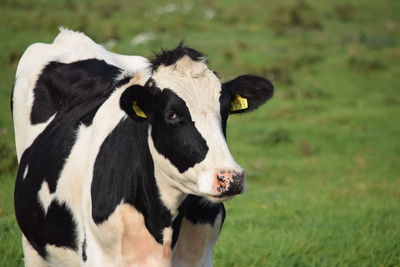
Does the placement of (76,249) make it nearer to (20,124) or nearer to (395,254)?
(20,124)

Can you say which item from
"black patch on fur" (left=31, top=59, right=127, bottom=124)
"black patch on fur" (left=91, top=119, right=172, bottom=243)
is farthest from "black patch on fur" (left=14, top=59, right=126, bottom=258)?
"black patch on fur" (left=91, top=119, right=172, bottom=243)

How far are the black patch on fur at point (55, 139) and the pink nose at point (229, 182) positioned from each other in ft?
4.76

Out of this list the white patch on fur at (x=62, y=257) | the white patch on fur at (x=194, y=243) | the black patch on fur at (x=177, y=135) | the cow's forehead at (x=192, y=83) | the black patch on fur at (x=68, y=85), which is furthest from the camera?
the black patch on fur at (x=68, y=85)

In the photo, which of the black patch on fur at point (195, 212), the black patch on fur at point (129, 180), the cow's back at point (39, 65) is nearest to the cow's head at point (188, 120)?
the black patch on fur at point (129, 180)

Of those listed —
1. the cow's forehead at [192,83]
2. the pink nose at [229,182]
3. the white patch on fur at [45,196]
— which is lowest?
the white patch on fur at [45,196]

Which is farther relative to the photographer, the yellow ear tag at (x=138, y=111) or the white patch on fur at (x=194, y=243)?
the white patch on fur at (x=194, y=243)

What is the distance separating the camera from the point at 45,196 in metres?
5.36

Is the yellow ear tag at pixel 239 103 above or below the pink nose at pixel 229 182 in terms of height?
above

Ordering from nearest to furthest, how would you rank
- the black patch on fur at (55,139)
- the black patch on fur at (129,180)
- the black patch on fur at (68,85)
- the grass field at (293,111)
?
the black patch on fur at (129,180)
the black patch on fur at (55,139)
the black patch on fur at (68,85)
the grass field at (293,111)

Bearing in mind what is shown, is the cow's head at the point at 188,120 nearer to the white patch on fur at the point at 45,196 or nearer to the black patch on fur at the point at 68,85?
the white patch on fur at the point at 45,196

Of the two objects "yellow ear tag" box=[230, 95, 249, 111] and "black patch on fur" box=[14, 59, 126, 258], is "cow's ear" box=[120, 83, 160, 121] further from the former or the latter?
"black patch on fur" box=[14, 59, 126, 258]

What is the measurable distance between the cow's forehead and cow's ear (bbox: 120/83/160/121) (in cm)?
7

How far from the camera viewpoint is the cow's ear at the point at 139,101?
14.2ft

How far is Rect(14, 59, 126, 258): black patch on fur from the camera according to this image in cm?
524
